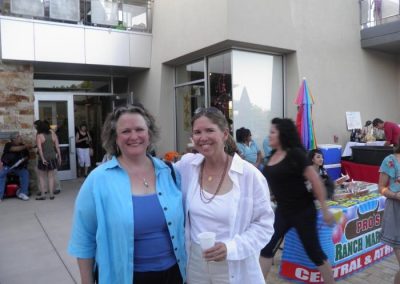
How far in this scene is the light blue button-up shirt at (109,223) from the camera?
1.73 meters

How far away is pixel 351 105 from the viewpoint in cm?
905

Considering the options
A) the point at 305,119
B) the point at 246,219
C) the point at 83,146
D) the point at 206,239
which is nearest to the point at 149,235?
the point at 206,239

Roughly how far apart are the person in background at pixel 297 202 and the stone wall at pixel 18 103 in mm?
7161

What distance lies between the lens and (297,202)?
11.0 ft

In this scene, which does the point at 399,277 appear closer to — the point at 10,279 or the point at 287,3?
the point at 10,279

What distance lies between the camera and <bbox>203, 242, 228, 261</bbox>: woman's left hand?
1731mm

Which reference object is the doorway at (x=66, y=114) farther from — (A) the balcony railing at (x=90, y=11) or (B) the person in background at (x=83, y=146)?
(A) the balcony railing at (x=90, y=11)

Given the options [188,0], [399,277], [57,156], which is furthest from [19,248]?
[188,0]

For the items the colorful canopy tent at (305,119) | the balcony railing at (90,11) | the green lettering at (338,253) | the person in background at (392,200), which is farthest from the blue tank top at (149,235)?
the balcony railing at (90,11)

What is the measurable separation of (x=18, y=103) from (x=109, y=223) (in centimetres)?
807

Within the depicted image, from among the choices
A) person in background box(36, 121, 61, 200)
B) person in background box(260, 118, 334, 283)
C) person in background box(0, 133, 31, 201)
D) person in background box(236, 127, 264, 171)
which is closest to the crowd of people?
person in background box(260, 118, 334, 283)

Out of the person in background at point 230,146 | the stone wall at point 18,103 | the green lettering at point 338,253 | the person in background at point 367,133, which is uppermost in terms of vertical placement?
the stone wall at point 18,103

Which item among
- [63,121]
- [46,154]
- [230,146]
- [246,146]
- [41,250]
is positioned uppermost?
[63,121]

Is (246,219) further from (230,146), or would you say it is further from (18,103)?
(18,103)
